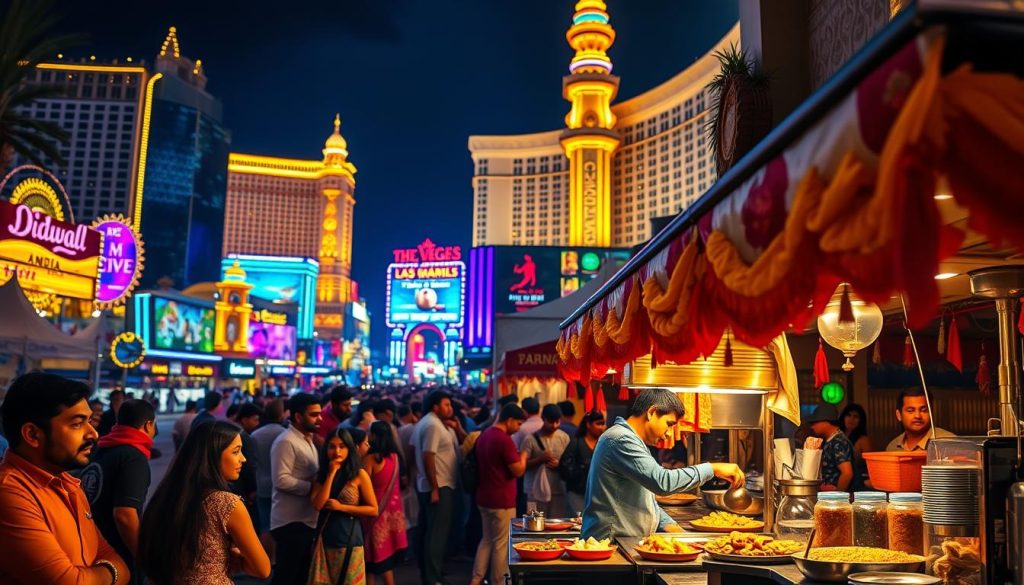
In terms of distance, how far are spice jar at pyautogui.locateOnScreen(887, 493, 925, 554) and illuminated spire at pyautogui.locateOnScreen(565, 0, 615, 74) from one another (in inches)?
2647

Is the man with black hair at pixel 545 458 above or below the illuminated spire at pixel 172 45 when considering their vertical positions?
below

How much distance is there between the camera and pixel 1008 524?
3.10 metres

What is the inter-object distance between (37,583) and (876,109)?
3.06 metres

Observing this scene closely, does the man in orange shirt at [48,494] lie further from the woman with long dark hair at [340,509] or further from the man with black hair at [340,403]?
the man with black hair at [340,403]

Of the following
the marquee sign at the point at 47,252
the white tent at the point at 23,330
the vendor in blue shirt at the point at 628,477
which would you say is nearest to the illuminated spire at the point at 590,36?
the marquee sign at the point at 47,252

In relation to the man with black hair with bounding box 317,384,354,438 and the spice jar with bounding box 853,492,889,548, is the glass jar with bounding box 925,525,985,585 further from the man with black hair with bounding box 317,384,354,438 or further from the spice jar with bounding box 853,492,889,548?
the man with black hair with bounding box 317,384,354,438

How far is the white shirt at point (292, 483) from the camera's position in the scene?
6.50 meters

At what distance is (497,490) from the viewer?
8.38 metres

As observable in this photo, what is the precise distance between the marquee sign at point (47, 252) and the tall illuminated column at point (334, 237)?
114 meters

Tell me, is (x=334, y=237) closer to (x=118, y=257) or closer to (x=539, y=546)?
(x=118, y=257)

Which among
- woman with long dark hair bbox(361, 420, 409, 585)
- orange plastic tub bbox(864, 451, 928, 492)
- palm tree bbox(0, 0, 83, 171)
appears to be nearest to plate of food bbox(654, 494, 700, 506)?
woman with long dark hair bbox(361, 420, 409, 585)

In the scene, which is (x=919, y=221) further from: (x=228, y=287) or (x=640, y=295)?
(x=228, y=287)

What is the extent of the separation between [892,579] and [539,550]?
215cm

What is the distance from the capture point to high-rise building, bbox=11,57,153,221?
104188 millimetres
